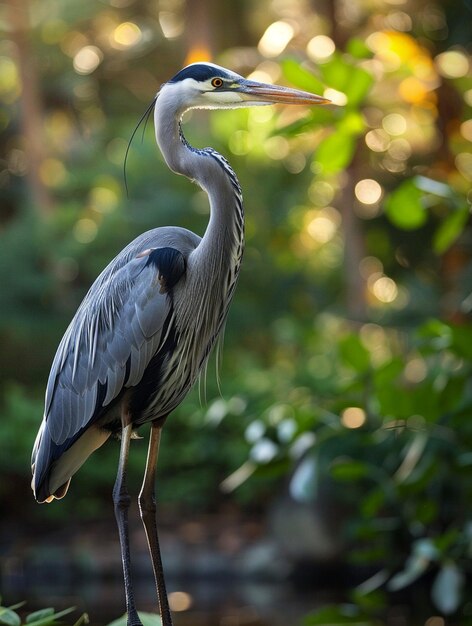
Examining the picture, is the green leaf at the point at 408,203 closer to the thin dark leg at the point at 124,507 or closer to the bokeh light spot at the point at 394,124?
the thin dark leg at the point at 124,507

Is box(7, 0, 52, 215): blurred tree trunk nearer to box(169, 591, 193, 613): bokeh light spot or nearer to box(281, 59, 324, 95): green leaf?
box(169, 591, 193, 613): bokeh light spot

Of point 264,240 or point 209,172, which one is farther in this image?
point 264,240

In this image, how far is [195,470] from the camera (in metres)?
11.2

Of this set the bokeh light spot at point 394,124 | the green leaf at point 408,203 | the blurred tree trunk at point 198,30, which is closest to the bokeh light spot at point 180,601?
the green leaf at point 408,203

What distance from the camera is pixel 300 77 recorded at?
3.65 metres

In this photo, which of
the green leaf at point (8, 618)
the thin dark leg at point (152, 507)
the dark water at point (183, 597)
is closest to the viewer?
the green leaf at point (8, 618)

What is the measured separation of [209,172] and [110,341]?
1.99 ft

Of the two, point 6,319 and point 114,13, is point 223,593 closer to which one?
point 6,319

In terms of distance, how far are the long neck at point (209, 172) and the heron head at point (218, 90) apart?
1.7 inches

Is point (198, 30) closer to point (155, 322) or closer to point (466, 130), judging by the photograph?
point (466, 130)

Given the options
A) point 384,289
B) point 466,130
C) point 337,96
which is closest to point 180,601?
point 337,96

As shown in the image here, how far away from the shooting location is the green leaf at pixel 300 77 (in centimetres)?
364

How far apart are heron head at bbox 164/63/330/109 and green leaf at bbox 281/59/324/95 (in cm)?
58

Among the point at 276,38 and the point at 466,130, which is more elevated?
the point at 276,38
